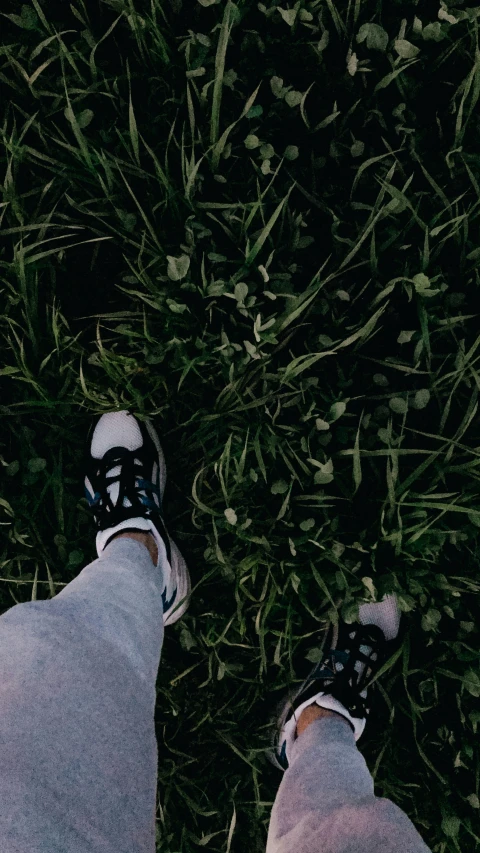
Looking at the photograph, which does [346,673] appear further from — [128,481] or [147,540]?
[128,481]

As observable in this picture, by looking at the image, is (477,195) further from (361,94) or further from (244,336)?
(244,336)

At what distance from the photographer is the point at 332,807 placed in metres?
1.29

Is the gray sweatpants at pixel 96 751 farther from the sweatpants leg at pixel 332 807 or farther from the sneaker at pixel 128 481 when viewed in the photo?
the sneaker at pixel 128 481

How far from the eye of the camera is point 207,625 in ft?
5.80

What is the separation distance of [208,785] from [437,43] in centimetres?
208

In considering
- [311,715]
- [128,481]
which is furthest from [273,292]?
[311,715]

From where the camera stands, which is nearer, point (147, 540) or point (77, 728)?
point (77, 728)

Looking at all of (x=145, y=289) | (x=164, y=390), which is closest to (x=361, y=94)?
(x=145, y=289)

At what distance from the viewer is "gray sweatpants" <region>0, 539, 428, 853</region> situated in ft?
3.21

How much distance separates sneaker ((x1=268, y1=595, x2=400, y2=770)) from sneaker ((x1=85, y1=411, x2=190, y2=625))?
0.41 meters

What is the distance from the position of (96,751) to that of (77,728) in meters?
0.05

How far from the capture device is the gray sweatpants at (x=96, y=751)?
98cm

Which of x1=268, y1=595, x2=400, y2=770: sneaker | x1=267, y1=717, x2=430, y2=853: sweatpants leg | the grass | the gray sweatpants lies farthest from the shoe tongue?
x1=267, y1=717, x2=430, y2=853: sweatpants leg

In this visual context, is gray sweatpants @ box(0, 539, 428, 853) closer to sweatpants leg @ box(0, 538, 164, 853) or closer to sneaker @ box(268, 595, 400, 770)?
sweatpants leg @ box(0, 538, 164, 853)
